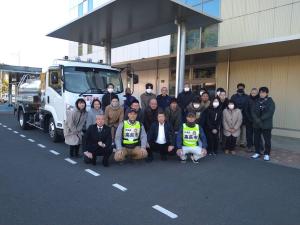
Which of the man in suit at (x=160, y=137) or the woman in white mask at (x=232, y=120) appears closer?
the man in suit at (x=160, y=137)

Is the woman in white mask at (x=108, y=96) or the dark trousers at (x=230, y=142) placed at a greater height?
the woman in white mask at (x=108, y=96)

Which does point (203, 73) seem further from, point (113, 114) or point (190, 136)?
point (190, 136)

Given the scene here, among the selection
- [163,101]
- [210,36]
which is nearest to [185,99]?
[163,101]

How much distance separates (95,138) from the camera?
719 centimetres

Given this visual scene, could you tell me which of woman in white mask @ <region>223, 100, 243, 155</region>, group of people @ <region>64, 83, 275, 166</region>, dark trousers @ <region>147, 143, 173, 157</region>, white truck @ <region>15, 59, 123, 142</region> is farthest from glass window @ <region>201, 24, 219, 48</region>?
dark trousers @ <region>147, 143, 173, 157</region>

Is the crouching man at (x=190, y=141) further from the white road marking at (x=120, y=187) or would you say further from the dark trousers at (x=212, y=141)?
the white road marking at (x=120, y=187)

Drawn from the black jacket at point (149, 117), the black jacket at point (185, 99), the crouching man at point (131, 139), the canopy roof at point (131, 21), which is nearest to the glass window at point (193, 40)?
the canopy roof at point (131, 21)

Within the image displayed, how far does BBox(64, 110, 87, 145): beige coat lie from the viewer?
26.3 feet

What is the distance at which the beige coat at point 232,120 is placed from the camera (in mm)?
8828

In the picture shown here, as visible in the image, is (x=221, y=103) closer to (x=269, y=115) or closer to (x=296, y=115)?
(x=269, y=115)

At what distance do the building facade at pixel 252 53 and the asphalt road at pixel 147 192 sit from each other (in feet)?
16.5

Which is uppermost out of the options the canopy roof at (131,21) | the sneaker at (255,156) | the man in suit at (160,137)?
the canopy roof at (131,21)

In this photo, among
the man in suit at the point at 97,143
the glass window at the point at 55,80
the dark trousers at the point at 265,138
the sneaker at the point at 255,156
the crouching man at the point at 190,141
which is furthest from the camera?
the glass window at the point at 55,80

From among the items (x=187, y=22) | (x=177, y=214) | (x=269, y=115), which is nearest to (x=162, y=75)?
(x=187, y=22)
